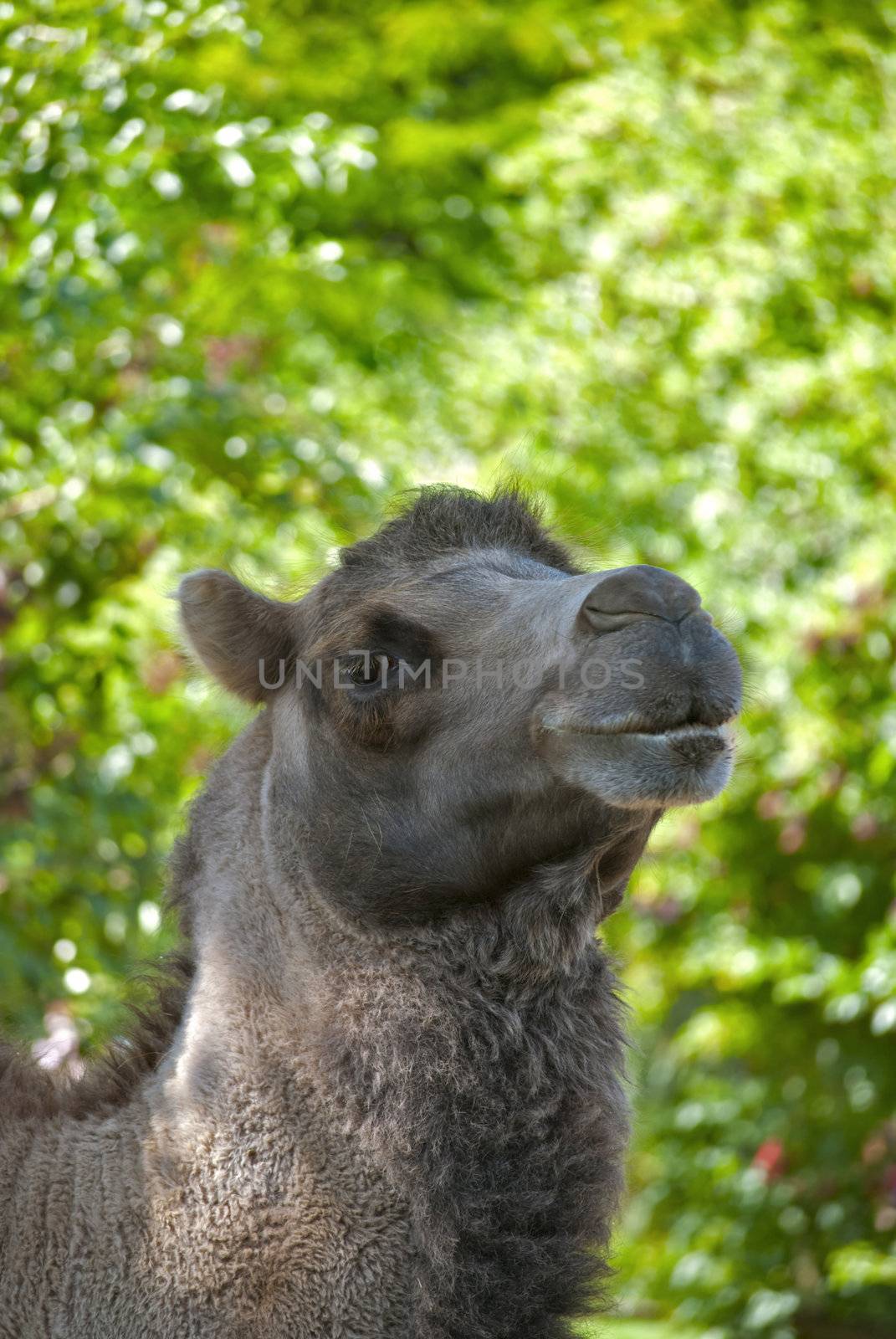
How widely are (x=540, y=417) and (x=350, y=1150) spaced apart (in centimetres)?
525

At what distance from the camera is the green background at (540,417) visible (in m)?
4.84

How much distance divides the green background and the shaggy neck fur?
0.72 metres

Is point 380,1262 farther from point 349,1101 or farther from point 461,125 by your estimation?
point 461,125

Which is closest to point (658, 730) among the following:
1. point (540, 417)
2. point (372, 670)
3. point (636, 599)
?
point (636, 599)

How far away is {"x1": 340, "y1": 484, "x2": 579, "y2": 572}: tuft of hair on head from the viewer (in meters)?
2.92

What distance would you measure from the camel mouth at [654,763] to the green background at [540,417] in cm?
106

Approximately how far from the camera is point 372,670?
272 centimetres

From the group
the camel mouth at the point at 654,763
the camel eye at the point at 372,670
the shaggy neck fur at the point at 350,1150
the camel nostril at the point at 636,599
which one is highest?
the camel nostril at the point at 636,599

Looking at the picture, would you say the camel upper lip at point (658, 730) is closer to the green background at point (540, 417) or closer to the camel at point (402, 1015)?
the camel at point (402, 1015)

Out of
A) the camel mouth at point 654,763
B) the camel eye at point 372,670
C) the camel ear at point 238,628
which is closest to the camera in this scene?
the camel mouth at point 654,763


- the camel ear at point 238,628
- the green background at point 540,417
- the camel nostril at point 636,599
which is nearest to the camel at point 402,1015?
the camel nostril at point 636,599

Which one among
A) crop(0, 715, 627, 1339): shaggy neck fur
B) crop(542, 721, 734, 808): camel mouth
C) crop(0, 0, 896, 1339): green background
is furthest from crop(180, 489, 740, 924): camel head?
crop(0, 0, 896, 1339): green background

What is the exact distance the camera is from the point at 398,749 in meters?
2.71

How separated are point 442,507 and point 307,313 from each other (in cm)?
420
